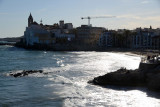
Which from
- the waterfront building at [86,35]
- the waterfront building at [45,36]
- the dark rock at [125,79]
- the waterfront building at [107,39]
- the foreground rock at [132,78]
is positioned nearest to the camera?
the foreground rock at [132,78]

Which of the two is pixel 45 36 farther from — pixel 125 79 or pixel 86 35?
pixel 125 79

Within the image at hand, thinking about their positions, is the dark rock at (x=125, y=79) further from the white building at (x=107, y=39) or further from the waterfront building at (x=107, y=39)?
the white building at (x=107, y=39)

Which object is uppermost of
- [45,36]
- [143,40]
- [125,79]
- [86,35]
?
[86,35]

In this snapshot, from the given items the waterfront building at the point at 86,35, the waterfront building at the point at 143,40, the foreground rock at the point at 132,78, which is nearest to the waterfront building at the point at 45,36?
the waterfront building at the point at 86,35

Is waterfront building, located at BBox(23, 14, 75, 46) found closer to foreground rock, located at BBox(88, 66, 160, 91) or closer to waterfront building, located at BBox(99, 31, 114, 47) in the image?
waterfront building, located at BBox(99, 31, 114, 47)

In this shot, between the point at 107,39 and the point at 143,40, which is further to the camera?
the point at 107,39

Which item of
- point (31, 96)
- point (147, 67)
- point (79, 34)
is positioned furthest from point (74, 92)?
point (79, 34)

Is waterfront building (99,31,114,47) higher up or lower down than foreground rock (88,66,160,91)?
higher up

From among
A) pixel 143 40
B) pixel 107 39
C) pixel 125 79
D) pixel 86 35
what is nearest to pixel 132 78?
pixel 125 79

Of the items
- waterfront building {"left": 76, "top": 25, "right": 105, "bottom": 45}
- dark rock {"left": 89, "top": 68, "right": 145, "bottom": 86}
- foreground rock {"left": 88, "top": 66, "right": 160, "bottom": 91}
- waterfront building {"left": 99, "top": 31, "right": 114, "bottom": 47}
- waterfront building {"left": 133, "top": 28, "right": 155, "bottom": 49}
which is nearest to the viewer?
foreground rock {"left": 88, "top": 66, "right": 160, "bottom": 91}

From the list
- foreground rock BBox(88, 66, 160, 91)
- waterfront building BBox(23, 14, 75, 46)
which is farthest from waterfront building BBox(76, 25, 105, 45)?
foreground rock BBox(88, 66, 160, 91)

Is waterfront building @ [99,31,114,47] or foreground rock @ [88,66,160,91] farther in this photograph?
waterfront building @ [99,31,114,47]

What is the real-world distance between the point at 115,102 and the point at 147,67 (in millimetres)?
5433

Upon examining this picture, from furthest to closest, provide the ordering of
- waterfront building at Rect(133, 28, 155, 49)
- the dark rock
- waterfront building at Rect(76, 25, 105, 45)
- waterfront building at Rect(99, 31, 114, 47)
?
waterfront building at Rect(76, 25, 105, 45), waterfront building at Rect(99, 31, 114, 47), waterfront building at Rect(133, 28, 155, 49), the dark rock
